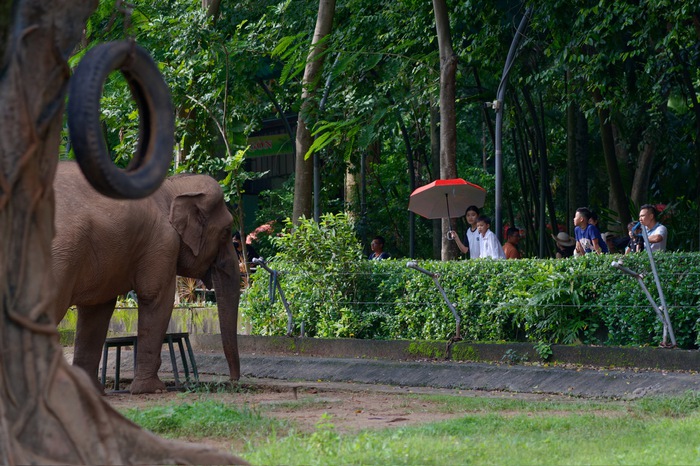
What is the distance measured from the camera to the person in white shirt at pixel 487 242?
52.0ft

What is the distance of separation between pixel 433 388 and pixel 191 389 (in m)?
2.73

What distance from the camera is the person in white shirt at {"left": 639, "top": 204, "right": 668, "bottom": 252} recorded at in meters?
13.8

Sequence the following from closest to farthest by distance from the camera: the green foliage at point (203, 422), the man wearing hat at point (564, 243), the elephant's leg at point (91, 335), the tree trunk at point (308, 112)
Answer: the green foliage at point (203, 422) → the elephant's leg at point (91, 335) → the man wearing hat at point (564, 243) → the tree trunk at point (308, 112)

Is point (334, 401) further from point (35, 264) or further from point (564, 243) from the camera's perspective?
point (564, 243)

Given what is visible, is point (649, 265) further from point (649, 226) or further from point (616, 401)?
point (616, 401)

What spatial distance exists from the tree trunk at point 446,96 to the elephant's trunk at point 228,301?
438 centimetres

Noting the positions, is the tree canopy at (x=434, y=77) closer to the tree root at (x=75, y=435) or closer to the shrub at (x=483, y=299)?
the shrub at (x=483, y=299)

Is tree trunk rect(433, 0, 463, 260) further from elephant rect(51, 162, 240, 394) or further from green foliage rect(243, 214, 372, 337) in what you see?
elephant rect(51, 162, 240, 394)

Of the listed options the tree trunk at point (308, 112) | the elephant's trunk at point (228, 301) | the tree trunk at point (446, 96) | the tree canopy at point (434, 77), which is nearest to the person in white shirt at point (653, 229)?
the tree canopy at point (434, 77)

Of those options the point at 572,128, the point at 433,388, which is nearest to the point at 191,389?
the point at 433,388

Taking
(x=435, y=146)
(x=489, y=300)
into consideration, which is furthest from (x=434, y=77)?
(x=489, y=300)

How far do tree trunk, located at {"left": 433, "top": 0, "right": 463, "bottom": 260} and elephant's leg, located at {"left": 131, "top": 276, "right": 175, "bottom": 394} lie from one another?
5463 millimetres

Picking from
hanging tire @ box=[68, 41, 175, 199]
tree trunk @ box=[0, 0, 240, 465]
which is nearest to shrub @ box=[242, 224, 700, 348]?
hanging tire @ box=[68, 41, 175, 199]

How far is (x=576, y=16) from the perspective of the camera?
1725cm
